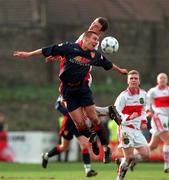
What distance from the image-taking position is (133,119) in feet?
57.1

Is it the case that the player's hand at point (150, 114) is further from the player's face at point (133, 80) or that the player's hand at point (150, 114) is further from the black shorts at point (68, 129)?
the player's face at point (133, 80)

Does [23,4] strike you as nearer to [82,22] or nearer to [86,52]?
[82,22]

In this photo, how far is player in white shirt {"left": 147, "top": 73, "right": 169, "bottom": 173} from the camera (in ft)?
71.4

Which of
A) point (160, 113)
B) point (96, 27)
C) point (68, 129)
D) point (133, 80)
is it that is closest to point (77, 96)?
point (133, 80)

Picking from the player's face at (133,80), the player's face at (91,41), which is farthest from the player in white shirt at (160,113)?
the player's face at (91,41)

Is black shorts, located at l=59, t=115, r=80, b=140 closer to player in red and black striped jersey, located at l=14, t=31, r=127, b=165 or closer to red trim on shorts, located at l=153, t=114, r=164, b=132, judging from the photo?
red trim on shorts, located at l=153, t=114, r=164, b=132

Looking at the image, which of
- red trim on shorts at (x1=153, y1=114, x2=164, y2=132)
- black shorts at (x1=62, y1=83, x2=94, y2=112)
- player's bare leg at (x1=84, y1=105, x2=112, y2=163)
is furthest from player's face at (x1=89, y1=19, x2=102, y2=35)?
red trim on shorts at (x1=153, y1=114, x2=164, y2=132)

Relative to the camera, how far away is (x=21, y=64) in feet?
169

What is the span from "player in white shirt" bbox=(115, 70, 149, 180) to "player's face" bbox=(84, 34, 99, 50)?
3.59ft

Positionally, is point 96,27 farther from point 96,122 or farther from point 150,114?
point 150,114

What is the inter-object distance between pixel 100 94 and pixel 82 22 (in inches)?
170

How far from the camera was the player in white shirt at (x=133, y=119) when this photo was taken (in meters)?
16.9

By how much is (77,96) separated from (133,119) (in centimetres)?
115

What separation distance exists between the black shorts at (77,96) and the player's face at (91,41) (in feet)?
2.77
